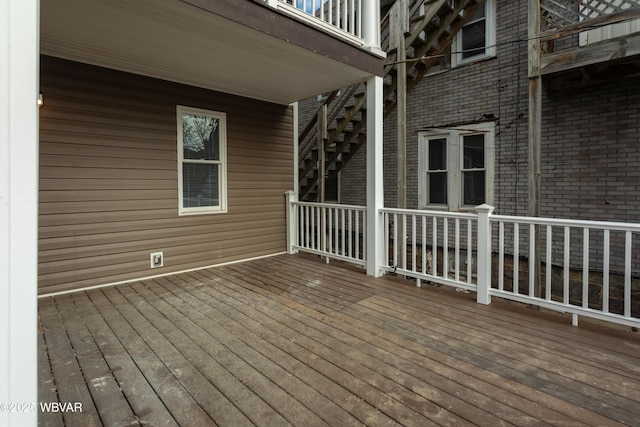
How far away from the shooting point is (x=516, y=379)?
1.95 m

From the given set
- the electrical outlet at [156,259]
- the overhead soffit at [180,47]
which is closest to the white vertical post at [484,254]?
the overhead soffit at [180,47]

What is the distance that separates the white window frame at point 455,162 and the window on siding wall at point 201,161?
364cm

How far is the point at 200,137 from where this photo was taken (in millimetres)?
4531

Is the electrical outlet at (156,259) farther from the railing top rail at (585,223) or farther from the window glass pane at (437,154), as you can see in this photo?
the window glass pane at (437,154)

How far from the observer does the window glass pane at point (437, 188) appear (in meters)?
6.12

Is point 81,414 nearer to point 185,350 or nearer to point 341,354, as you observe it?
point 185,350

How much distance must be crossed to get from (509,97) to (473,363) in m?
4.61

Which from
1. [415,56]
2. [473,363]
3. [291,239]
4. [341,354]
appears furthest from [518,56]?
[341,354]

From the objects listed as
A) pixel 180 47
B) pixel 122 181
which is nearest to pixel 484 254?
pixel 180 47

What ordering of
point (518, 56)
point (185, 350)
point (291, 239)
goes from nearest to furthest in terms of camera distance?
point (185, 350)
point (518, 56)
point (291, 239)
